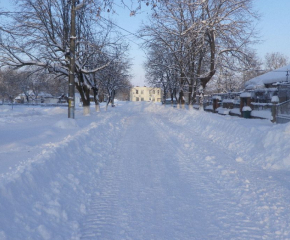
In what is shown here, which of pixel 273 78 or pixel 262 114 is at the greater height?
pixel 273 78

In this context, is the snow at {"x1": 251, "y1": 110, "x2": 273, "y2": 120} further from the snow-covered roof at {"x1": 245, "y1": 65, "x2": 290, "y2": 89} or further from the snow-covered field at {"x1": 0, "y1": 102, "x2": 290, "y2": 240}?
the snow-covered field at {"x1": 0, "y1": 102, "x2": 290, "y2": 240}

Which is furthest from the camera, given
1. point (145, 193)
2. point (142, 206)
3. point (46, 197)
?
point (145, 193)

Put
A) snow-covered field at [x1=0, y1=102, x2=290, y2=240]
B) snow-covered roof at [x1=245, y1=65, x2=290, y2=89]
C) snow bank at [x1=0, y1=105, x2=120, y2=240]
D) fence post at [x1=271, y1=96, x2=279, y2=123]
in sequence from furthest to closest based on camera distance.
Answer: snow-covered roof at [x1=245, y1=65, x2=290, y2=89], fence post at [x1=271, y1=96, x2=279, y2=123], snow-covered field at [x1=0, y1=102, x2=290, y2=240], snow bank at [x1=0, y1=105, x2=120, y2=240]

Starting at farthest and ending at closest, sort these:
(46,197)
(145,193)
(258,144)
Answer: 1. (258,144)
2. (145,193)
3. (46,197)

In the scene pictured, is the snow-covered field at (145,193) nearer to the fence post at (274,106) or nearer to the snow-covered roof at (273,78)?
the fence post at (274,106)

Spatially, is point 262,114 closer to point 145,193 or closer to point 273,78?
point 273,78

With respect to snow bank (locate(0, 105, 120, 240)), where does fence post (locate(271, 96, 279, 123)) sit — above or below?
above

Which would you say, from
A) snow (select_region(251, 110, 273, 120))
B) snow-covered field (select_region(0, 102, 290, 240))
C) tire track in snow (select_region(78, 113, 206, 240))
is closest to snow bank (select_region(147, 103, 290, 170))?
snow-covered field (select_region(0, 102, 290, 240))

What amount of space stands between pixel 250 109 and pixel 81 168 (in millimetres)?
14247

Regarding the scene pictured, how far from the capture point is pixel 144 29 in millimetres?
22422

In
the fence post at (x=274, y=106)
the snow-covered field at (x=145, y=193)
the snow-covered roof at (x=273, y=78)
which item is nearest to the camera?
the snow-covered field at (x=145, y=193)

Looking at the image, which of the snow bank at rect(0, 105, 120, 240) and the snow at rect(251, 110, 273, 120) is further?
the snow at rect(251, 110, 273, 120)

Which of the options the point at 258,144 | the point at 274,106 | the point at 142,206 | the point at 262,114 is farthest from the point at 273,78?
the point at 142,206

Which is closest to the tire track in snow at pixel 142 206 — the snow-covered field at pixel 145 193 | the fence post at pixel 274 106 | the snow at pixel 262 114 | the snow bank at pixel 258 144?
the snow-covered field at pixel 145 193
